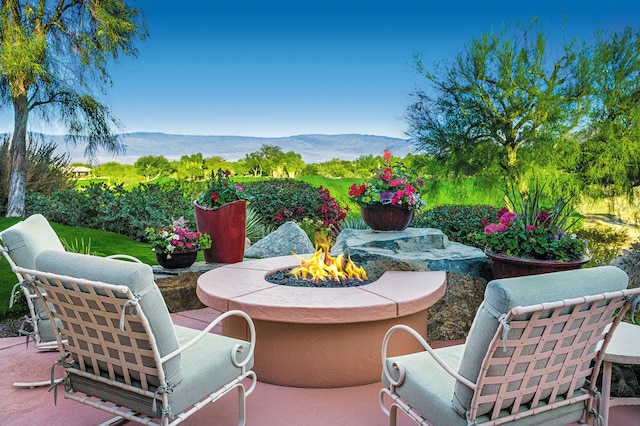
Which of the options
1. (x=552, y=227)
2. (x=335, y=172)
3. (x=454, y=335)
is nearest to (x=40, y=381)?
(x=454, y=335)

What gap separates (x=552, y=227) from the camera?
4.03m

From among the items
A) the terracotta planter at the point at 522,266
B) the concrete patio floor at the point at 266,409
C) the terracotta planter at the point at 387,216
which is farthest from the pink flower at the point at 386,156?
the concrete patio floor at the point at 266,409

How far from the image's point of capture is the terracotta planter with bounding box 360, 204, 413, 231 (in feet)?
15.6

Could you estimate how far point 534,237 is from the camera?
383 cm

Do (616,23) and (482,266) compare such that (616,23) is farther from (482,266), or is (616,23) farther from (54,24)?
(54,24)

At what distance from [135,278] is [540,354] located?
66.5 inches

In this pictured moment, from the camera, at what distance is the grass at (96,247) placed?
207 inches

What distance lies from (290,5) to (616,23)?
29.9 ft

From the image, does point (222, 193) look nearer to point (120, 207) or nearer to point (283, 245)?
point (283, 245)

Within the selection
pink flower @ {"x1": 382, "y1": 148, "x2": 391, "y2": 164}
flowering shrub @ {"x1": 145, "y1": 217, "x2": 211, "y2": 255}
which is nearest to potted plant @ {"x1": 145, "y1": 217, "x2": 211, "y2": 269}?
flowering shrub @ {"x1": 145, "y1": 217, "x2": 211, "y2": 255}

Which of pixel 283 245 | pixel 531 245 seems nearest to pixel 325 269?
pixel 531 245

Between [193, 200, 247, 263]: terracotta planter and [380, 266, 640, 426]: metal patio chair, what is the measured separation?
3.39 metres

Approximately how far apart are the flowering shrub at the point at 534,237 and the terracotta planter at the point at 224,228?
2.58 m

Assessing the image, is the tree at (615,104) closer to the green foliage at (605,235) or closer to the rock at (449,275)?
the green foliage at (605,235)
